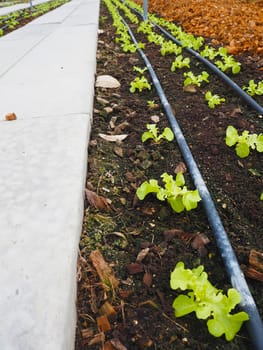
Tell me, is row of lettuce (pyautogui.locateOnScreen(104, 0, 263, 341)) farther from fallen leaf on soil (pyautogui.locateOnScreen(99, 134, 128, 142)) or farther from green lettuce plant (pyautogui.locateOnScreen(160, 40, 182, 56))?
green lettuce plant (pyautogui.locateOnScreen(160, 40, 182, 56))

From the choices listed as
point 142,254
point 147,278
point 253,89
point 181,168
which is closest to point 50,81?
point 181,168

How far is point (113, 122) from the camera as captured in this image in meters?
2.37

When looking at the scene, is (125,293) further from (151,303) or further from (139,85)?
(139,85)

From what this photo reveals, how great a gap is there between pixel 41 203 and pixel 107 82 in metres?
2.06

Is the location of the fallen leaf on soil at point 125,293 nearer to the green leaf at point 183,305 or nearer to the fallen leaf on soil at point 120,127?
the green leaf at point 183,305

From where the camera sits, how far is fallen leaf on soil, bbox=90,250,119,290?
1.16 m

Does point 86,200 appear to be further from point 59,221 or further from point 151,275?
point 151,275

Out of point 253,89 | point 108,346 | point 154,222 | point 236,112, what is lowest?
point 108,346

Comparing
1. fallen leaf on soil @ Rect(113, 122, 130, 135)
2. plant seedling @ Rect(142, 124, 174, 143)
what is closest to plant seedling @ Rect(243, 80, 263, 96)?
plant seedling @ Rect(142, 124, 174, 143)

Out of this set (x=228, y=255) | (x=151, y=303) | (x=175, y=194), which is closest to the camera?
(x=151, y=303)

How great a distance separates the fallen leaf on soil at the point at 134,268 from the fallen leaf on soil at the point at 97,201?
38 centimetres

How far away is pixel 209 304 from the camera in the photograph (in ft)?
3.32

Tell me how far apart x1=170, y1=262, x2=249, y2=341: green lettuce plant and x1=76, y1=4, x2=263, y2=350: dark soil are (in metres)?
0.06

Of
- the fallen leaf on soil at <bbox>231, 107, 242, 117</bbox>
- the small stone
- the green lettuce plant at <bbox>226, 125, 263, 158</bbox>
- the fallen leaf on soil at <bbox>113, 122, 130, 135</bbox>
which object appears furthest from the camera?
the small stone
